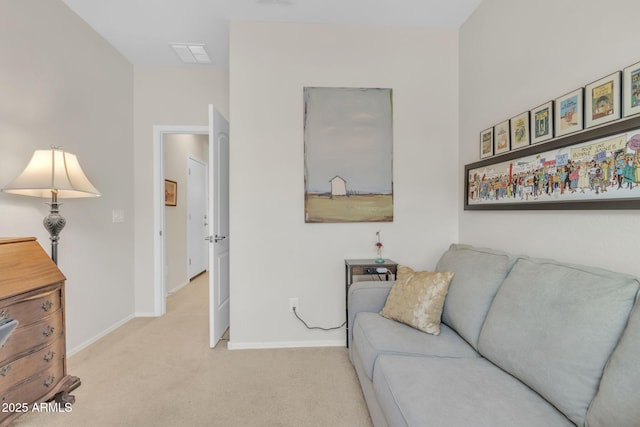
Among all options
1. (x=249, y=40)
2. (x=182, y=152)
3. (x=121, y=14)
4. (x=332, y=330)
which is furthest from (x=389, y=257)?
(x=182, y=152)

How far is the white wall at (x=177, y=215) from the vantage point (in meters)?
3.97

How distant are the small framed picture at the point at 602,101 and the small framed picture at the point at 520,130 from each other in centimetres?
37

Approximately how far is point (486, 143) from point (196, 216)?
14.9ft

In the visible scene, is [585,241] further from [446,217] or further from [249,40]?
[249,40]

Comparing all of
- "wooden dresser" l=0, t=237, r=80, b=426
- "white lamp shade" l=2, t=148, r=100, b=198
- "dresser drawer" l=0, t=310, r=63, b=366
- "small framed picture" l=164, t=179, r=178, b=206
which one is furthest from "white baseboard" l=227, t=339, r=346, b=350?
"small framed picture" l=164, t=179, r=178, b=206

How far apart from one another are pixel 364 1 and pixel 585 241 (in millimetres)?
2154

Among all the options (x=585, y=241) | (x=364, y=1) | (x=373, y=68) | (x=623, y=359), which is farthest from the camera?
(x=373, y=68)

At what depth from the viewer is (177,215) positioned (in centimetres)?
436

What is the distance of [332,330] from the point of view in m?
2.48

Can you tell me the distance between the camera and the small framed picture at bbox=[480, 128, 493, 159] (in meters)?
2.12

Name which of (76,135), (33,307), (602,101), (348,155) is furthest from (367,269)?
(76,135)

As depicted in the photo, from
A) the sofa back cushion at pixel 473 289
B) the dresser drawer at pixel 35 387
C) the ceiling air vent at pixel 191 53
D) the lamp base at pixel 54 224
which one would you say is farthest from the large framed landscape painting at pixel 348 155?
the dresser drawer at pixel 35 387

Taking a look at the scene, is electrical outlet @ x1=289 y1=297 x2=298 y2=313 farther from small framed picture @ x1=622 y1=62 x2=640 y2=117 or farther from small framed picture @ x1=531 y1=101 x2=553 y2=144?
small framed picture @ x1=622 y1=62 x2=640 y2=117

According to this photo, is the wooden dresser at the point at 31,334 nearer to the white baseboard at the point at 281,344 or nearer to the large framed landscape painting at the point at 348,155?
the white baseboard at the point at 281,344
